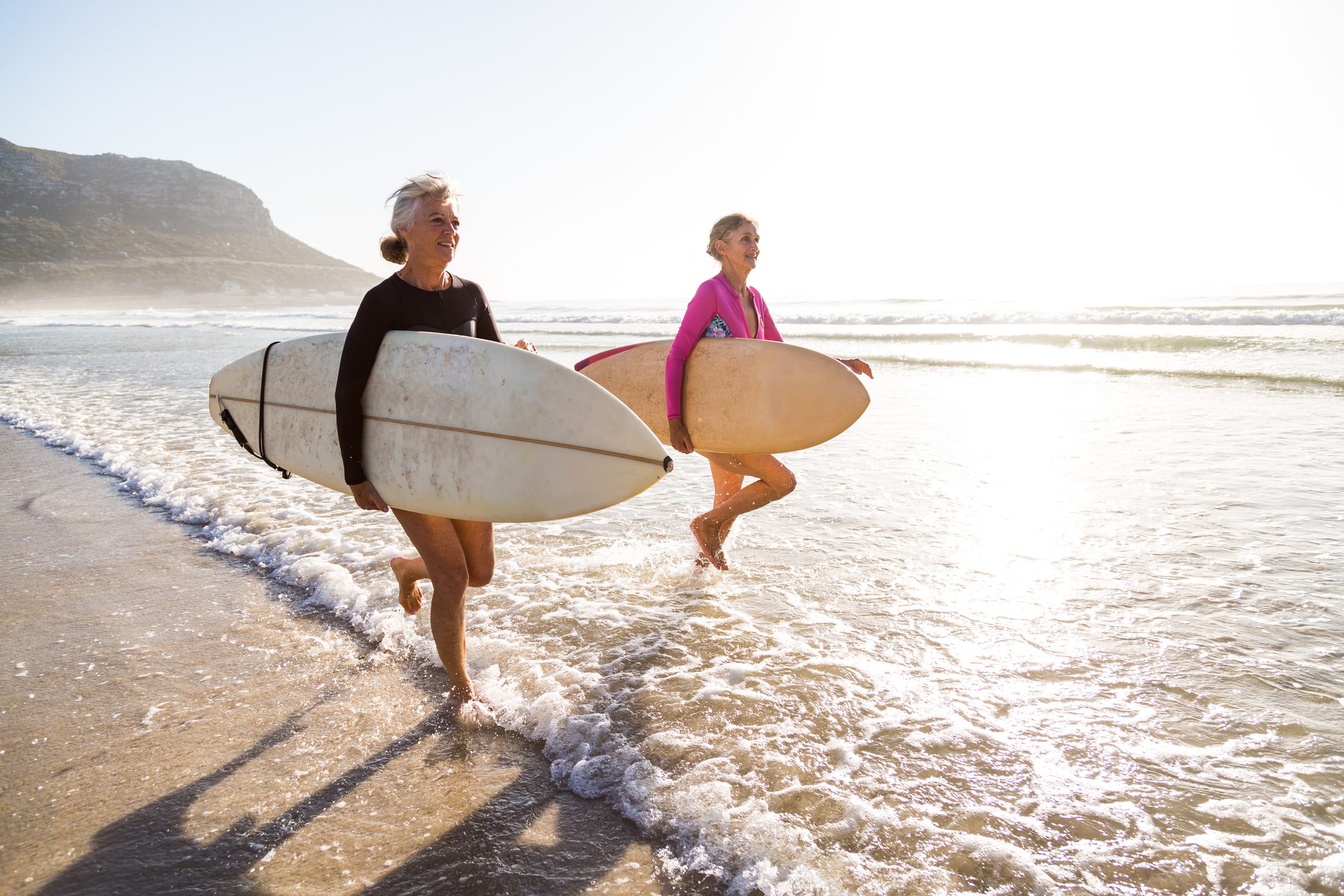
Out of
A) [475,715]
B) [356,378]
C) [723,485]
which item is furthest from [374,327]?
[723,485]

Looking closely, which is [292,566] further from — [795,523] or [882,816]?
[882,816]

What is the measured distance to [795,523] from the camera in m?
5.01

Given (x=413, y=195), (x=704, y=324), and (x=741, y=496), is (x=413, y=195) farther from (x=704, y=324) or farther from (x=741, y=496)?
(x=741, y=496)

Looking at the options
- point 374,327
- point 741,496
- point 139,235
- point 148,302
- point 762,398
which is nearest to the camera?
point 374,327

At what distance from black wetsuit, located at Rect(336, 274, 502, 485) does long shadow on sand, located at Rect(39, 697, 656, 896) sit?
110cm

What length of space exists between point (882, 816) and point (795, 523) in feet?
9.63

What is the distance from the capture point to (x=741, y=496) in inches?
154

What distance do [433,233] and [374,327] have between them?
381 millimetres

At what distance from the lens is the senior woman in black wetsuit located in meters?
2.53

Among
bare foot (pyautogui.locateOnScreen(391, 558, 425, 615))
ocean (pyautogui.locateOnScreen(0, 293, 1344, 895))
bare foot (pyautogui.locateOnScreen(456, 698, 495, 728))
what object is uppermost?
bare foot (pyautogui.locateOnScreen(391, 558, 425, 615))

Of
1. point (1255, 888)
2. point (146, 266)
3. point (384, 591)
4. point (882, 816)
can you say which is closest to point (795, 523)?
point (384, 591)

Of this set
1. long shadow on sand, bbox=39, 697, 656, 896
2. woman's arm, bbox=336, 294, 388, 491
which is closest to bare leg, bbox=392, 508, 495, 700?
woman's arm, bbox=336, 294, 388, 491

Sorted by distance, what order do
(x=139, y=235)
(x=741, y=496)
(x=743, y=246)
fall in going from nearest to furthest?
(x=743, y=246) < (x=741, y=496) < (x=139, y=235)

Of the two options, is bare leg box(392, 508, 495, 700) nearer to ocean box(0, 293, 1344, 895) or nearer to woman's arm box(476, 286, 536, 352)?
ocean box(0, 293, 1344, 895)
